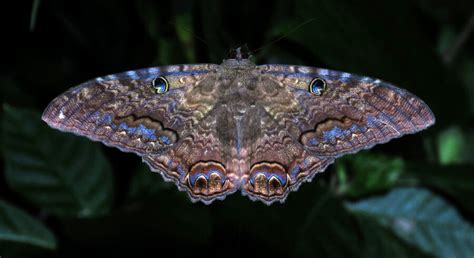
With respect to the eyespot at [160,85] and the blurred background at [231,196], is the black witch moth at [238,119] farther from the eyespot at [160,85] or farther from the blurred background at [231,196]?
the blurred background at [231,196]

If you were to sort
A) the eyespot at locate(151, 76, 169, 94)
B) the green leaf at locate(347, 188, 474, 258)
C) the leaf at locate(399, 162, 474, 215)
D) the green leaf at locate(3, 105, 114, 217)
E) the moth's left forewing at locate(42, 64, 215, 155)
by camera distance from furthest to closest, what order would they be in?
the green leaf at locate(347, 188, 474, 258), the leaf at locate(399, 162, 474, 215), the green leaf at locate(3, 105, 114, 217), the eyespot at locate(151, 76, 169, 94), the moth's left forewing at locate(42, 64, 215, 155)

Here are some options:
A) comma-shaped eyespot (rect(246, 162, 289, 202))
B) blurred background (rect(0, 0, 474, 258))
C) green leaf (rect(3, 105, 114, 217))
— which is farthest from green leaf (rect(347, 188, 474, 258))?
green leaf (rect(3, 105, 114, 217))

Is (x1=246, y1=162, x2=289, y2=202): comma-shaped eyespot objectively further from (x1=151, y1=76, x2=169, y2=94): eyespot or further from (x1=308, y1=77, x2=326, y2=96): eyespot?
(x1=151, y1=76, x2=169, y2=94): eyespot

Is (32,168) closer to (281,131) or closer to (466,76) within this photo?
(281,131)

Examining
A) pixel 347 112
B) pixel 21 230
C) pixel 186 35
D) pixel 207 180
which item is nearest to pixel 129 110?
pixel 207 180

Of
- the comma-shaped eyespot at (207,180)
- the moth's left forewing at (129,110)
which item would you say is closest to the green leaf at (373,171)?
the comma-shaped eyespot at (207,180)

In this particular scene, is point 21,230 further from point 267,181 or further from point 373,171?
point 373,171
